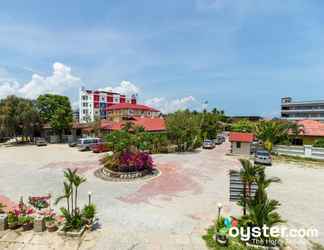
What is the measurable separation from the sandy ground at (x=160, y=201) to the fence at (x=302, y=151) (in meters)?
5.00

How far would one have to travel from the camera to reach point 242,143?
2580 centimetres

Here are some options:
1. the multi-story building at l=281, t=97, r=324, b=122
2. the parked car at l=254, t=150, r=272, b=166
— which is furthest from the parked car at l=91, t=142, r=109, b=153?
the multi-story building at l=281, t=97, r=324, b=122

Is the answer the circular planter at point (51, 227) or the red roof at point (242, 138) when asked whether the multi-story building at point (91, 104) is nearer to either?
the red roof at point (242, 138)

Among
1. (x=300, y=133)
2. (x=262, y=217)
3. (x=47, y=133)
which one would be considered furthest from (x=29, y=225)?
(x=47, y=133)

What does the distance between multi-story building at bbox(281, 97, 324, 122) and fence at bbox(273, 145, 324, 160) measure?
53.2 metres

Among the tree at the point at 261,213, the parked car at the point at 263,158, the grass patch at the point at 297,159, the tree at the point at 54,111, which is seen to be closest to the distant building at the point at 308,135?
the grass patch at the point at 297,159

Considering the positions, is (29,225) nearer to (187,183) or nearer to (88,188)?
(88,188)

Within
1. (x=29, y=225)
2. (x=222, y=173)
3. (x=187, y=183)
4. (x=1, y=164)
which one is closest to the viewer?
(x=29, y=225)

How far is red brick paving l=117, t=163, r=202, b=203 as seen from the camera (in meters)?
11.2

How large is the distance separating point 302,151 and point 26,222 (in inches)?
1081

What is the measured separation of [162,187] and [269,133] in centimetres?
1860

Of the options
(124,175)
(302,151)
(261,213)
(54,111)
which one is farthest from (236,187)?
(54,111)

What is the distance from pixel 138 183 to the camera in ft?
45.7

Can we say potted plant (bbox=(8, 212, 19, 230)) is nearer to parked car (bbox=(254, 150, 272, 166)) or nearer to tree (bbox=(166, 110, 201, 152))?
parked car (bbox=(254, 150, 272, 166))
